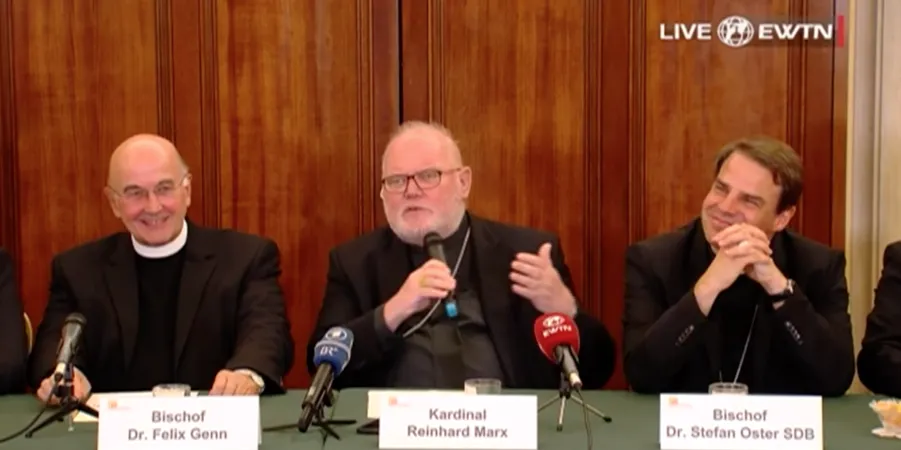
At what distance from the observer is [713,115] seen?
4156mm

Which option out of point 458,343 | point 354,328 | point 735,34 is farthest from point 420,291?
point 735,34

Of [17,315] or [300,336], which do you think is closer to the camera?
[17,315]

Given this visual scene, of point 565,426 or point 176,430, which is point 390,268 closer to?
point 565,426

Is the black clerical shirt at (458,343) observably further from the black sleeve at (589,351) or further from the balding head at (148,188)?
the balding head at (148,188)

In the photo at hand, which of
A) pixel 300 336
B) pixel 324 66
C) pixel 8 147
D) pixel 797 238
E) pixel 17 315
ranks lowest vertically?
pixel 300 336

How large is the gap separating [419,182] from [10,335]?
134cm

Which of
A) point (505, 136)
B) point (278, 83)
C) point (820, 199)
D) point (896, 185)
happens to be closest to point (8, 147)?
point (278, 83)

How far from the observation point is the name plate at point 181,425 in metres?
2.20

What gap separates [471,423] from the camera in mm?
2152

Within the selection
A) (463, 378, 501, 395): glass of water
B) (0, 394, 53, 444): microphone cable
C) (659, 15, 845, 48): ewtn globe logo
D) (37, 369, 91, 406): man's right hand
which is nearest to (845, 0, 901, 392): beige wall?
(659, 15, 845, 48): ewtn globe logo

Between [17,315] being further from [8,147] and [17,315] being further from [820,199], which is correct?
[820,199]

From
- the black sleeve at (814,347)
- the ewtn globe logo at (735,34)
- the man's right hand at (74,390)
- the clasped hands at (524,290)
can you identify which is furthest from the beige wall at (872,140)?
the man's right hand at (74,390)

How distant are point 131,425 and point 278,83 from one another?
7.22 ft

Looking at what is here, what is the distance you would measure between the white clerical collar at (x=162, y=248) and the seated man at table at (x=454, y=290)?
0.52 meters
